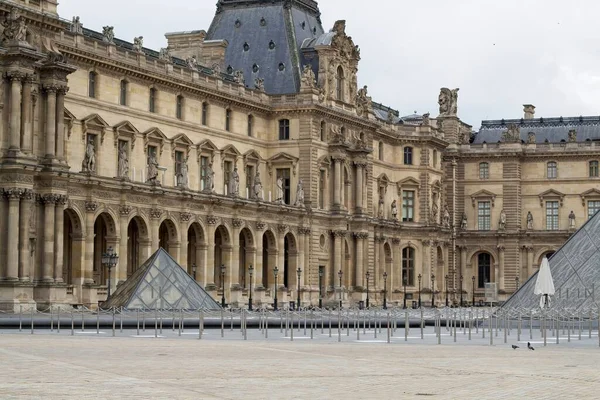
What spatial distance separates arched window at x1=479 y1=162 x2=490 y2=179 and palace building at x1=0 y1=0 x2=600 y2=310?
0.14 metres

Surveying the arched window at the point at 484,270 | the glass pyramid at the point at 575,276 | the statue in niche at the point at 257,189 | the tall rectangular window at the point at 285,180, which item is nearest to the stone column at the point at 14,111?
the glass pyramid at the point at 575,276

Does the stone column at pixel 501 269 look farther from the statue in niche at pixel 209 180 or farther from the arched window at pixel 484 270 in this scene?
the statue in niche at pixel 209 180

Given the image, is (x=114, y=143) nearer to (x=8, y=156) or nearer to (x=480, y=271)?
(x=8, y=156)

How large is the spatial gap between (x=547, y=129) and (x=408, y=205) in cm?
2400

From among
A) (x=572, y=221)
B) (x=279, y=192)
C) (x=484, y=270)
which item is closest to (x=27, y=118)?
(x=279, y=192)

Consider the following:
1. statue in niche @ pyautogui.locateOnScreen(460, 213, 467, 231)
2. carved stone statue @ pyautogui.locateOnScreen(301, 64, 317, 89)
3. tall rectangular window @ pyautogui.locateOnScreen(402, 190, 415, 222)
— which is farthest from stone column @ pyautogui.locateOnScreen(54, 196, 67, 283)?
statue in niche @ pyautogui.locateOnScreen(460, 213, 467, 231)

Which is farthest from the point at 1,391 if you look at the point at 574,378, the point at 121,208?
the point at 121,208

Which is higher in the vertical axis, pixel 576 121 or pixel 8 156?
pixel 576 121

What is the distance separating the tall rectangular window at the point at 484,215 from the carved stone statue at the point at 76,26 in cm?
6519

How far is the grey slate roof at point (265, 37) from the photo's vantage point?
10281 centimetres

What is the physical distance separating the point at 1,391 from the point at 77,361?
8.08m

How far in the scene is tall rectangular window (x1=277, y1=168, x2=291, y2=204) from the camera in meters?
101

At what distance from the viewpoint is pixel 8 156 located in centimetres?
6469

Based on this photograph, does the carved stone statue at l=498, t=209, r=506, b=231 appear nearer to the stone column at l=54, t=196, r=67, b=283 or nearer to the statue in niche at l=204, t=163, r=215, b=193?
the statue in niche at l=204, t=163, r=215, b=193
